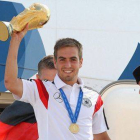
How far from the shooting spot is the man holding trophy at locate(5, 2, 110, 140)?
2.39 metres

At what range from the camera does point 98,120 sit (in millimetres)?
2711

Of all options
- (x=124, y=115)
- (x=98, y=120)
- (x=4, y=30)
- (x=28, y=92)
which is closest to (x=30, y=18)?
(x=4, y=30)

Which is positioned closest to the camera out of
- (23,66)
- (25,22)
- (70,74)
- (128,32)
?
(25,22)

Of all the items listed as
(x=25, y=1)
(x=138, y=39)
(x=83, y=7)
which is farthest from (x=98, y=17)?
(x=25, y=1)

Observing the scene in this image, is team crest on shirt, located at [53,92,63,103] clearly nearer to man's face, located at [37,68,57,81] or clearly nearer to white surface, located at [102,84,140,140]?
man's face, located at [37,68,57,81]

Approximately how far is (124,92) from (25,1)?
76.5 inches

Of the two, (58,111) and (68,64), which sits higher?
(68,64)

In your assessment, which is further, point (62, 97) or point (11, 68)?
point (62, 97)

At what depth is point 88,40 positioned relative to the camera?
15.5 feet

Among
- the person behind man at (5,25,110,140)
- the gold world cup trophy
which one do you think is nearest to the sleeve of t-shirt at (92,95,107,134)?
the person behind man at (5,25,110,140)

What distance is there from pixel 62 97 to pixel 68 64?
218 mm

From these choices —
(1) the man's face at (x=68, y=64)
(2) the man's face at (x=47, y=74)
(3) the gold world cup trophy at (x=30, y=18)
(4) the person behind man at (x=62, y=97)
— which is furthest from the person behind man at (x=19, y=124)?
(3) the gold world cup trophy at (x=30, y=18)

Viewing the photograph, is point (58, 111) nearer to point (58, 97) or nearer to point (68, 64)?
point (58, 97)

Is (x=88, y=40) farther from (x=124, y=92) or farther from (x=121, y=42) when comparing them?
(x=124, y=92)
